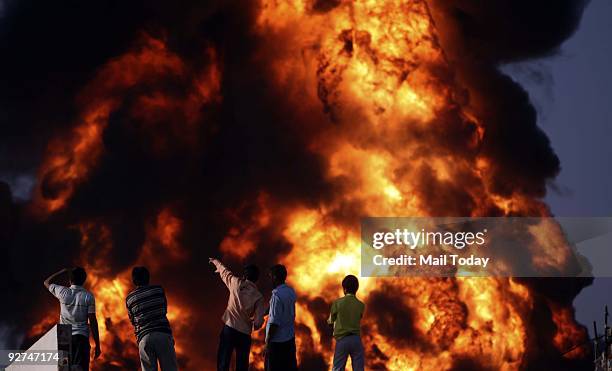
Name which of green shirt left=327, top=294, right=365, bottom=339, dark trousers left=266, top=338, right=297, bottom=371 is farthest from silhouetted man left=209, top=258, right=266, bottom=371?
green shirt left=327, top=294, right=365, bottom=339

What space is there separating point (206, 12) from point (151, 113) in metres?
2.35

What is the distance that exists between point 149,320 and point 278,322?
1.75 m

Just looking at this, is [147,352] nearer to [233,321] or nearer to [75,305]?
[75,305]

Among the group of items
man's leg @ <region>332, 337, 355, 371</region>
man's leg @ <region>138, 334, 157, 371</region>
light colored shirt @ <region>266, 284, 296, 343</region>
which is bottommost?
man's leg @ <region>138, 334, 157, 371</region>

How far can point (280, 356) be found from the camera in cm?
1245

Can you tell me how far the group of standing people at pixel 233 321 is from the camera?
1138cm

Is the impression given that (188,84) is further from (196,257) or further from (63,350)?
(63,350)

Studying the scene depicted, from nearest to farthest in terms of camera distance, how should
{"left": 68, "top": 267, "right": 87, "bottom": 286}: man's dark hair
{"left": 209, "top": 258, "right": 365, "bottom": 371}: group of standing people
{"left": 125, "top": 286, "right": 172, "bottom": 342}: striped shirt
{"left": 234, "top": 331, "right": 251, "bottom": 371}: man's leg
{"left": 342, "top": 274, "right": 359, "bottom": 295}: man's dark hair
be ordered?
{"left": 125, "top": 286, "right": 172, "bottom": 342}: striped shirt < {"left": 68, "top": 267, "right": 87, "bottom": 286}: man's dark hair < {"left": 209, "top": 258, "right": 365, "bottom": 371}: group of standing people < {"left": 342, "top": 274, "right": 359, "bottom": 295}: man's dark hair < {"left": 234, "top": 331, "right": 251, "bottom": 371}: man's leg

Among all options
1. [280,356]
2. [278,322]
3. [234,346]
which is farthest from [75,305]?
[280,356]

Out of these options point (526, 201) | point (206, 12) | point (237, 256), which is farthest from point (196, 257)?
point (526, 201)

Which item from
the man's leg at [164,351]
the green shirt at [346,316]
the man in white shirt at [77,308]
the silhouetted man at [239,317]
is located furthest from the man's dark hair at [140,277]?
the green shirt at [346,316]

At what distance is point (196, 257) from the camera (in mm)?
20250

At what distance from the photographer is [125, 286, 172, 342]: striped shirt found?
37.2 feet

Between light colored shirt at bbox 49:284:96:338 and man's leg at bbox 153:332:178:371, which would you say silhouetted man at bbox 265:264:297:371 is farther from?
light colored shirt at bbox 49:284:96:338
